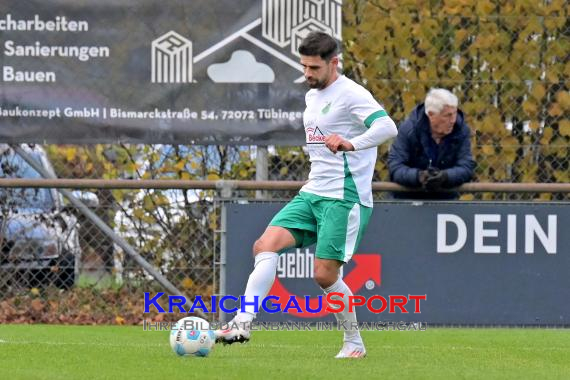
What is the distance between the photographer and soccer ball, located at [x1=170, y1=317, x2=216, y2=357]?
23.4 ft

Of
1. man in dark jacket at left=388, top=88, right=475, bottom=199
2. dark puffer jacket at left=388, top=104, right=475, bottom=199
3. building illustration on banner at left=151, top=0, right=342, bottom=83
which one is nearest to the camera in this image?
man in dark jacket at left=388, top=88, right=475, bottom=199

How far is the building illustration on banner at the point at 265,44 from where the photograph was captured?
10281 mm

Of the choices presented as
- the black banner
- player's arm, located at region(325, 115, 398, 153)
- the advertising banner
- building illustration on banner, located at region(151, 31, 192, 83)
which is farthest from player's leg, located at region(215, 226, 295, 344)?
building illustration on banner, located at region(151, 31, 192, 83)

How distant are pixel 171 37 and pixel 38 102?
118cm

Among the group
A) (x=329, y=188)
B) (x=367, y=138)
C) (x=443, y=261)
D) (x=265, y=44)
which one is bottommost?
(x=443, y=261)

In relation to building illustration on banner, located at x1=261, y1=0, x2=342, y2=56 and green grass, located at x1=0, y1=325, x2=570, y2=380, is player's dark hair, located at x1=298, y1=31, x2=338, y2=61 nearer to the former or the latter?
green grass, located at x1=0, y1=325, x2=570, y2=380

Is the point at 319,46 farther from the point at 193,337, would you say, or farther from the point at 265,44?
the point at 265,44

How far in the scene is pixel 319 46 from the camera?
23.9 ft

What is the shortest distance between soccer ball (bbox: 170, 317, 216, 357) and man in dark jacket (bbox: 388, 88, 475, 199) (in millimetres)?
3082

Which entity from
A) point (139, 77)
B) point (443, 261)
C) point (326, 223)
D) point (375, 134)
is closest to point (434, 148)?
point (443, 261)

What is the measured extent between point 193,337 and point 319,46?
1768mm

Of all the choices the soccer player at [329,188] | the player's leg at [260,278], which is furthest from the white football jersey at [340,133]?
the player's leg at [260,278]

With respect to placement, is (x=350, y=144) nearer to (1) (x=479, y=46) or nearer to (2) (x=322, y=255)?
(2) (x=322, y=255)

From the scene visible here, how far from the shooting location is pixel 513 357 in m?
7.71
